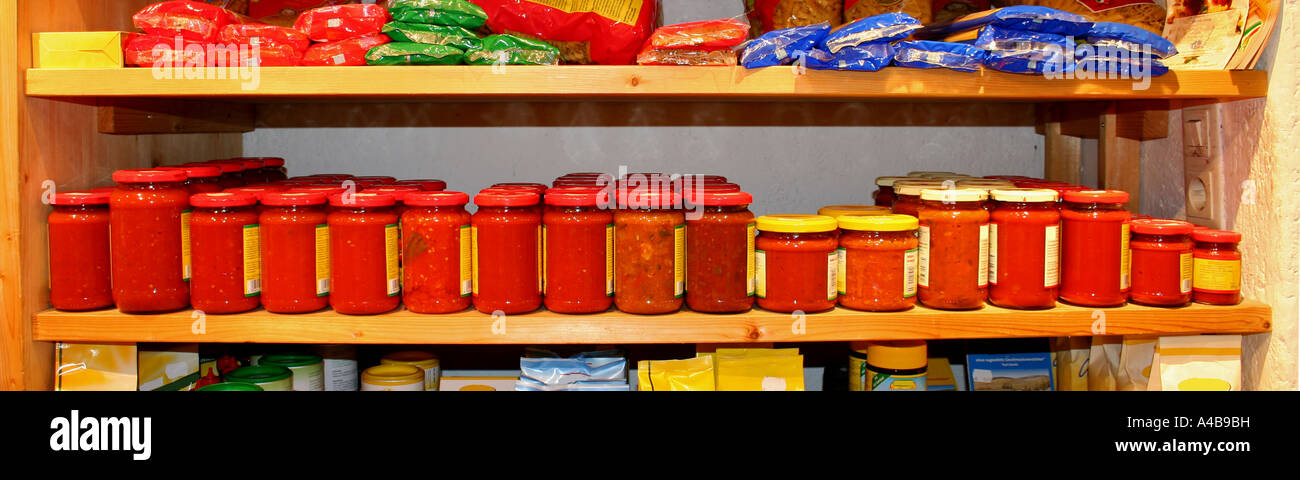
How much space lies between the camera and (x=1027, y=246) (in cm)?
153

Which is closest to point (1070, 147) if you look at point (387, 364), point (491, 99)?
point (491, 99)

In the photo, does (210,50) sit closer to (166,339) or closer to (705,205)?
(166,339)

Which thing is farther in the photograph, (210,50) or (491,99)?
(491,99)

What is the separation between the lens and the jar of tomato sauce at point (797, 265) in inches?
58.7

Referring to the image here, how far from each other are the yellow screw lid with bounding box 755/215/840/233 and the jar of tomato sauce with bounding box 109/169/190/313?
3.29 ft

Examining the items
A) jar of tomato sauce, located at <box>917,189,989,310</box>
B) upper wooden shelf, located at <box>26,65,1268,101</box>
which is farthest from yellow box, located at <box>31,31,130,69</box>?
jar of tomato sauce, located at <box>917,189,989,310</box>

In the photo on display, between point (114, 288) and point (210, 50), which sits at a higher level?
point (210, 50)

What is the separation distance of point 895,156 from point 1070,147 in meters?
0.40

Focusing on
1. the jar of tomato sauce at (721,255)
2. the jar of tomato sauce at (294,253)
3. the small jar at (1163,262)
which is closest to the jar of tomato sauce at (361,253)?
the jar of tomato sauce at (294,253)

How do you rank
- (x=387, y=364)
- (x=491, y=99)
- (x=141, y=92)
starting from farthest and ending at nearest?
(x=491, y=99), (x=387, y=364), (x=141, y=92)

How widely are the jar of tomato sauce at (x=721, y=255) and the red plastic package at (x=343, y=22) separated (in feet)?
2.16

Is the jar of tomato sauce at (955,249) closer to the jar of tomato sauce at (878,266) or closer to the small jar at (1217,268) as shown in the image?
the jar of tomato sauce at (878,266)

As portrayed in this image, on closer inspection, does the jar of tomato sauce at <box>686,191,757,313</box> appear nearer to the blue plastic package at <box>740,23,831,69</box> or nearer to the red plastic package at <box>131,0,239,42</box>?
the blue plastic package at <box>740,23,831,69</box>

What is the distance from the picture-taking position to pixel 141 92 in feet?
4.79
